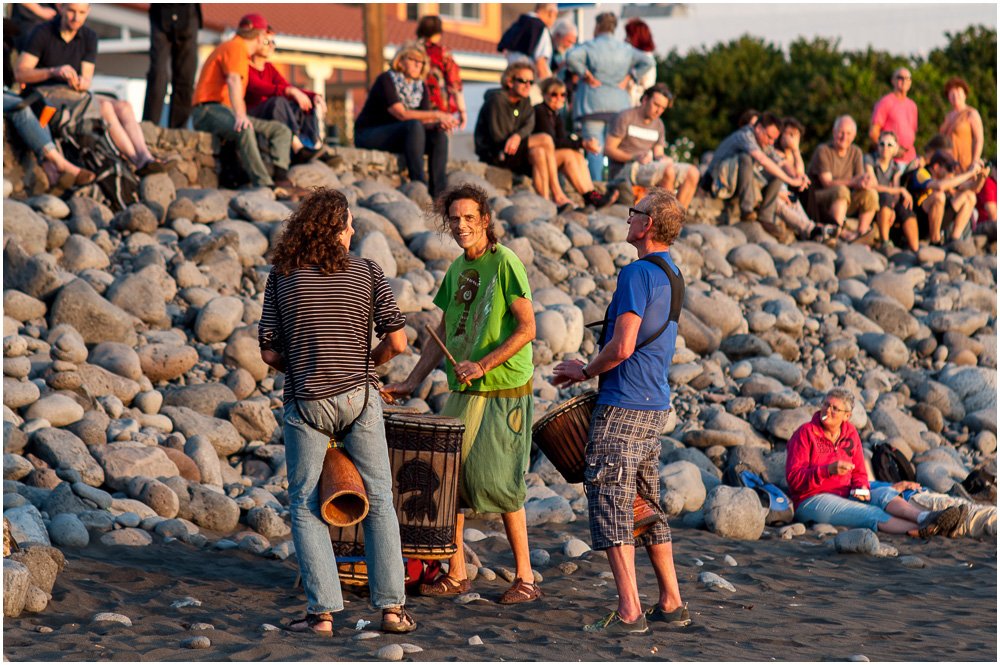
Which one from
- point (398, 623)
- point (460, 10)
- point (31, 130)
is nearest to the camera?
point (398, 623)

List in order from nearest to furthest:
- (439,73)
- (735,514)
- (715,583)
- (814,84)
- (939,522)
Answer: (715,583) → (735,514) → (939,522) → (439,73) → (814,84)

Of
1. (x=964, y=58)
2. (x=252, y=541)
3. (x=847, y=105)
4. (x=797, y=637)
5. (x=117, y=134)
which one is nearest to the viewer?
(x=797, y=637)

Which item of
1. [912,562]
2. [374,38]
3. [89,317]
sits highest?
[374,38]

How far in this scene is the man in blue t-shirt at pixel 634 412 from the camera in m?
4.75

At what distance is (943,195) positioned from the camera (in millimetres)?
14398

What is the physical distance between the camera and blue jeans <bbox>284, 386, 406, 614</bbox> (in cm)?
446

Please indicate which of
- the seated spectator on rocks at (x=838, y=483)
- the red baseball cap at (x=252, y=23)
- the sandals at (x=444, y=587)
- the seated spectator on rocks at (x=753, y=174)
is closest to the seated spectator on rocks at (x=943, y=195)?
the seated spectator on rocks at (x=753, y=174)

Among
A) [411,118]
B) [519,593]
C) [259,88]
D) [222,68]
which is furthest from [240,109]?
[519,593]

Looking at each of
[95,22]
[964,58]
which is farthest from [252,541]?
[964,58]

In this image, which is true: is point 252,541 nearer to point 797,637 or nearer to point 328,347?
point 328,347

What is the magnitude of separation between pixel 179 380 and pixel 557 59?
7.67 metres

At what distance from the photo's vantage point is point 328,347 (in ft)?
14.6

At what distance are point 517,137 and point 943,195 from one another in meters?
5.89

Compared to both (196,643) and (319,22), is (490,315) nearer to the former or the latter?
(196,643)
